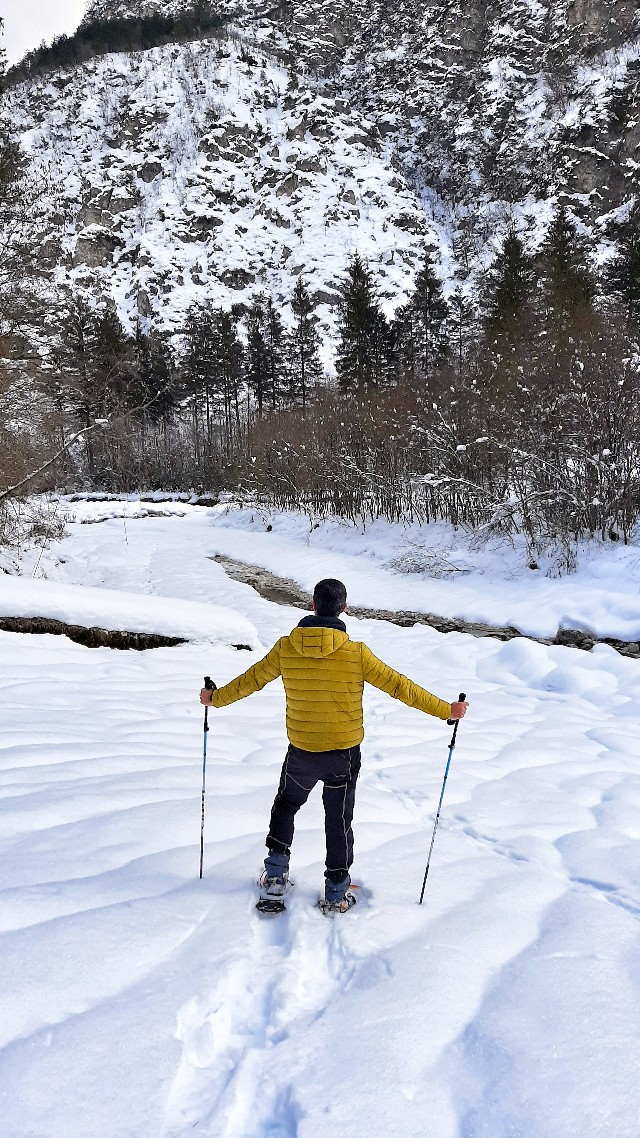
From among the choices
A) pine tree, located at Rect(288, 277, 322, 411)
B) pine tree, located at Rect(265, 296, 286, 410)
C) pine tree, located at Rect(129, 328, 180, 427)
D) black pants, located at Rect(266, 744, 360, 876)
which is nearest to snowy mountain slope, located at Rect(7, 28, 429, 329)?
pine tree, located at Rect(288, 277, 322, 411)

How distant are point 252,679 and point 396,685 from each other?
0.72 m

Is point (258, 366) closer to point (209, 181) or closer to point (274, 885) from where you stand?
point (209, 181)

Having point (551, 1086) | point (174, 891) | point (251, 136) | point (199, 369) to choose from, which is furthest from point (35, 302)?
point (251, 136)

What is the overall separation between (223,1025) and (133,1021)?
12.0 inches

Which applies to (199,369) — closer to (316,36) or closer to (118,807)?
(118,807)

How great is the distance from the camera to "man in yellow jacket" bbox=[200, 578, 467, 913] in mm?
2777

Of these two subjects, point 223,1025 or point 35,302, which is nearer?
point 223,1025

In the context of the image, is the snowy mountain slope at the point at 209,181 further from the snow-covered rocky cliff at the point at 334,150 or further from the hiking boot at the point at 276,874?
the hiking boot at the point at 276,874

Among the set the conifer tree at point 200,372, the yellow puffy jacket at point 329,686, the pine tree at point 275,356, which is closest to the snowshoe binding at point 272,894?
the yellow puffy jacket at point 329,686

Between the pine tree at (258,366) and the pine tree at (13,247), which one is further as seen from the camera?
the pine tree at (258,366)

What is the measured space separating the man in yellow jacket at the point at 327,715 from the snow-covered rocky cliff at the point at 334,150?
6617cm

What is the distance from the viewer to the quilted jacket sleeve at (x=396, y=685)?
9.32ft

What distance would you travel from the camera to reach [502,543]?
14922 millimetres

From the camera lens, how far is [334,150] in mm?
80500
